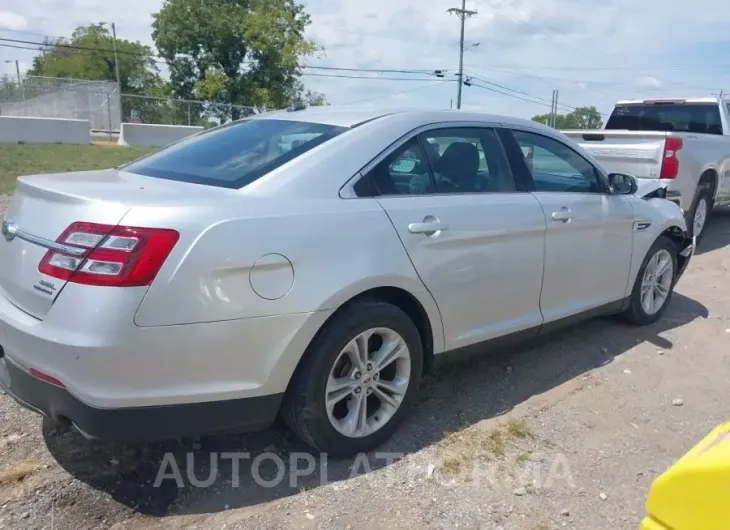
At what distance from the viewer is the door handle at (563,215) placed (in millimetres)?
3932

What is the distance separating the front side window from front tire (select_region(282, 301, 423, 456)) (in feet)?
4.71

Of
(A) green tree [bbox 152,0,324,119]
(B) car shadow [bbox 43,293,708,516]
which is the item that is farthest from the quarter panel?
(A) green tree [bbox 152,0,324,119]

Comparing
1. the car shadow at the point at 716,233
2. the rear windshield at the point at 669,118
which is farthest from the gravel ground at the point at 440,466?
the rear windshield at the point at 669,118

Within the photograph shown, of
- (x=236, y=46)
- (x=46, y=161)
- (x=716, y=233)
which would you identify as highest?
(x=236, y=46)

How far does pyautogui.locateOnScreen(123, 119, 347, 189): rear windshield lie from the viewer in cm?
296

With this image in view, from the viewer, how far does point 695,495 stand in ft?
5.22

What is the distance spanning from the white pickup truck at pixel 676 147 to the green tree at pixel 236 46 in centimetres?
3173

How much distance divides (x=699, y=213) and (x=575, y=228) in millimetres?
5034

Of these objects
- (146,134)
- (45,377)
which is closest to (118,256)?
(45,377)

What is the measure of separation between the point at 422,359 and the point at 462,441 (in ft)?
1.50

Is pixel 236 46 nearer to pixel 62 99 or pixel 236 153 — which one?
pixel 62 99

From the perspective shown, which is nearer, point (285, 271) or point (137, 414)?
point (137, 414)

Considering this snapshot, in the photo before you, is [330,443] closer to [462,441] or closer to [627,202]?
[462,441]

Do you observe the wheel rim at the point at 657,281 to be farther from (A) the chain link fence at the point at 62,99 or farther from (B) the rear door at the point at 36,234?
(A) the chain link fence at the point at 62,99
